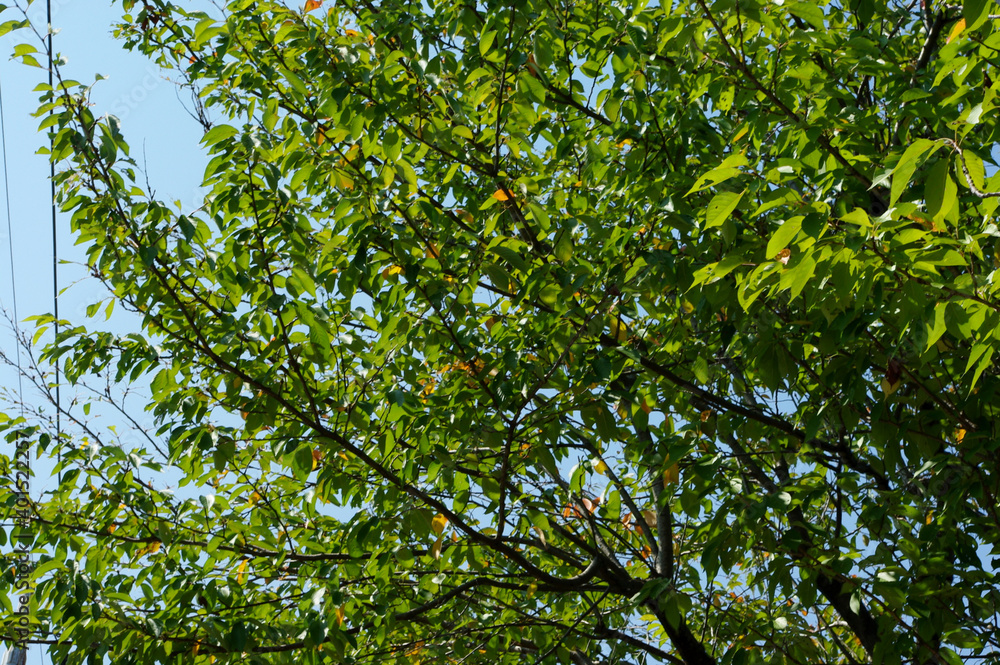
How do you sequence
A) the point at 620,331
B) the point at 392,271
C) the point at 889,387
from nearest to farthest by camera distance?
the point at 889,387 < the point at 392,271 < the point at 620,331

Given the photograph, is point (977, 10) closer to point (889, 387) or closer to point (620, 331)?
point (889, 387)


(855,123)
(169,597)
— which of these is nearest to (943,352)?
(855,123)

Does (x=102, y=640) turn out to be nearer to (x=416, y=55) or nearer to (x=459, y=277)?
(x=459, y=277)

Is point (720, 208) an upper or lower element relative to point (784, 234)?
upper

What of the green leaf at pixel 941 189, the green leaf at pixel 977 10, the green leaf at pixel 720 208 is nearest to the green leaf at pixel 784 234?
the green leaf at pixel 720 208

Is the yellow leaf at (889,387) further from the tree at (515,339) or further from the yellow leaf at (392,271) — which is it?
the yellow leaf at (392,271)

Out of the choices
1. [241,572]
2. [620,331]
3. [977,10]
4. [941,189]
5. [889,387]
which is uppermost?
[620,331]

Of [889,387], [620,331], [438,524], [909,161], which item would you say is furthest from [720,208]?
[438,524]

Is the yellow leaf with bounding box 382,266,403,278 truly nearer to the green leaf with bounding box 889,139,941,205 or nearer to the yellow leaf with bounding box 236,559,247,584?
the yellow leaf with bounding box 236,559,247,584

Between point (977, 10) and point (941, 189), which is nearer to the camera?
point (941, 189)

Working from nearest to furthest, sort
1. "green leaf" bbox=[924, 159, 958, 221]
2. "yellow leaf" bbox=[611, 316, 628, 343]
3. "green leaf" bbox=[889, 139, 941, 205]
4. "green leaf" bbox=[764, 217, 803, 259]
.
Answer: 1. "green leaf" bbox=[889, 139, 941, 205]
2. "green leaf" bbox=[924, 159, 958, 221]
3. "green leaf" bbox=[764, 217, 803, 259]
4. "yellow leaf" bbox=[611, 316, 628, 343]

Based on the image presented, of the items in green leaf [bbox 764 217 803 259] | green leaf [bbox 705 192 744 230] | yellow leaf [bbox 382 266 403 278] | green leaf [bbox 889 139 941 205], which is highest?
yellow leaf [bbox 382 266 403 278]

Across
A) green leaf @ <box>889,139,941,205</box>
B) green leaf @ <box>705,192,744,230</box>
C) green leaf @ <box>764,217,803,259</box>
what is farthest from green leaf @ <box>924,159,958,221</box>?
green leaf @ <box>705,192,744,230</box>

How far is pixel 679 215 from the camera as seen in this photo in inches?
123
